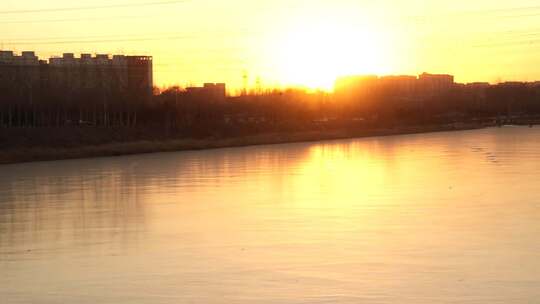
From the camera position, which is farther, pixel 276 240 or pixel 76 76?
pixel 76 76

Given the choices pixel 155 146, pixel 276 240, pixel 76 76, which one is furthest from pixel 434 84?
pixel 276 240

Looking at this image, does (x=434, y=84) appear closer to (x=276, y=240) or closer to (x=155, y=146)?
(x=155, y=146)

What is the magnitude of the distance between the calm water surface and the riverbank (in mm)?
11889

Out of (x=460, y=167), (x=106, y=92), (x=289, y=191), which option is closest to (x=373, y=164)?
(x=460, y=167)

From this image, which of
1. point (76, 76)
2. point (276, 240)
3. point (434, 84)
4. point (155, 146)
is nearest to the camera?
point (276, 240)

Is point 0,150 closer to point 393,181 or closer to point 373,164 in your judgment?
point 373,164

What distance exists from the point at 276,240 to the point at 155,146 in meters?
27.0

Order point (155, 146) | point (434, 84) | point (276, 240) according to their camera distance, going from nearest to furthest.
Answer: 1. point (276, 240)
2. point (155, 146)
3. point (434, 84)

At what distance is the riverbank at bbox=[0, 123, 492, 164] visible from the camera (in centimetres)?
3024

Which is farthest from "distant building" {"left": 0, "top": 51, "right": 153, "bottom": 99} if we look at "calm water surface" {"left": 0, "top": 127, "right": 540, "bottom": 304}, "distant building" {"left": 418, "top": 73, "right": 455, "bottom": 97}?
"distant building" {"left": 418, "top": 73, "right": 455, "bottom": 97}

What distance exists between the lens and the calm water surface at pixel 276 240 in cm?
659

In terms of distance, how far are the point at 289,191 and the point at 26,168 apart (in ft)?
43.1

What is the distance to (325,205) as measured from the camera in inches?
508

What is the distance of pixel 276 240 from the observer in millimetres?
9219
